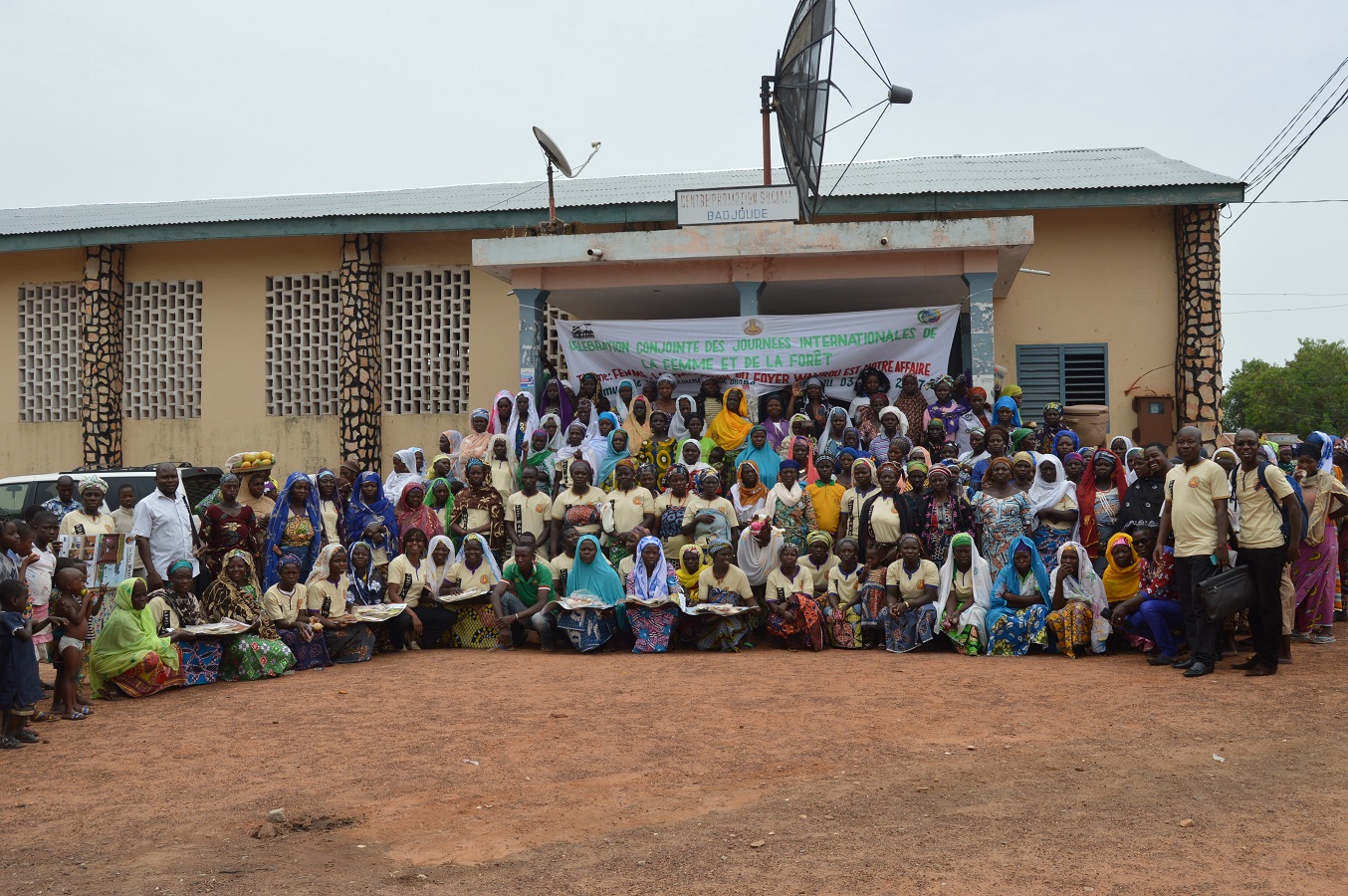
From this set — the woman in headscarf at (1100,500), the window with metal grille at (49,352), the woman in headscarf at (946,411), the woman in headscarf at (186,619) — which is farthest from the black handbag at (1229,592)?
the window with metal grille at (49,352)

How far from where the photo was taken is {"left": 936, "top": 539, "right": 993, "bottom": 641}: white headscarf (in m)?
8.16

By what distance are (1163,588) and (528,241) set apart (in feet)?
22.9

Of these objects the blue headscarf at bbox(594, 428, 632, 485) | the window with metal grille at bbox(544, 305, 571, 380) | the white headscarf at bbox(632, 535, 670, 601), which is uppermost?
the window with metal grille at bbox(544, 305, 571, 380)

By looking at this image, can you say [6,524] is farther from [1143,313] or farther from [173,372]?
[1143,313]

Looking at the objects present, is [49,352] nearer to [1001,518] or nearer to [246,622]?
[246,622]

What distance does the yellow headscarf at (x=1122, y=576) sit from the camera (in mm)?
8023

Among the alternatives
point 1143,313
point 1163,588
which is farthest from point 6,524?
point 1143,313

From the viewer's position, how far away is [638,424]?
1095 cm

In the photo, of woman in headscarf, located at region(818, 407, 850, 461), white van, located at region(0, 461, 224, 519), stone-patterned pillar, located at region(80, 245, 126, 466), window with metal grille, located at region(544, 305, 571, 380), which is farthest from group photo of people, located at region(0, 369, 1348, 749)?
stone-patterned pillar, located at region(80, 245, 126, 466)

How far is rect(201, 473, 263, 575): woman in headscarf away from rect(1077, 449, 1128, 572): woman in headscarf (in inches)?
241

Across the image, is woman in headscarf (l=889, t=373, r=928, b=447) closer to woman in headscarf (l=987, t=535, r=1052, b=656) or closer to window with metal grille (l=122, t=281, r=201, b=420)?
woman in headscarf (l=987, t=535, r=1052, b=656)

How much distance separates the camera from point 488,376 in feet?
49.0

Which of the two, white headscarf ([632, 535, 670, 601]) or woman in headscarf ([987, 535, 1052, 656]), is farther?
white headscarf ([632, 535, 670, 601])

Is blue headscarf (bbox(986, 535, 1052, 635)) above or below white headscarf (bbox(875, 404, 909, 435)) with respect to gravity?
below
